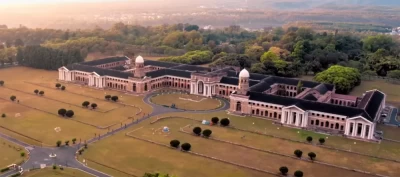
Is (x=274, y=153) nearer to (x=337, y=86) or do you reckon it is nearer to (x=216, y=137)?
(x=216, y=137)

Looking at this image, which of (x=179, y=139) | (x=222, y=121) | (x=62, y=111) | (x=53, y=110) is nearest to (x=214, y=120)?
(x=222, y=121)

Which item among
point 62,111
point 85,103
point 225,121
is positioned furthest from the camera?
point 85,103

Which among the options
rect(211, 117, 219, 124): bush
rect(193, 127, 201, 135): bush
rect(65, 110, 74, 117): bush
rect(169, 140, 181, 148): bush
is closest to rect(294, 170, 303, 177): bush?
rect(169, 140, 181, 148): bush

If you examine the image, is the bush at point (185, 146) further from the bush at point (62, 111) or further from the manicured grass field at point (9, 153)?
the bush at point (62, 111)

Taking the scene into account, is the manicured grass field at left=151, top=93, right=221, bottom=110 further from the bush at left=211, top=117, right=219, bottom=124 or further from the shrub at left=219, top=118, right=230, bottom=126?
the shrub at left=219, top=118, right=230, bottom=126

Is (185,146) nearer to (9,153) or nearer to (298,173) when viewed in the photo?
(298,173)

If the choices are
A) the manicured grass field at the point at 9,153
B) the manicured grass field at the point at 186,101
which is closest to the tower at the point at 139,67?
the manicured grass field at the point at 186,101
